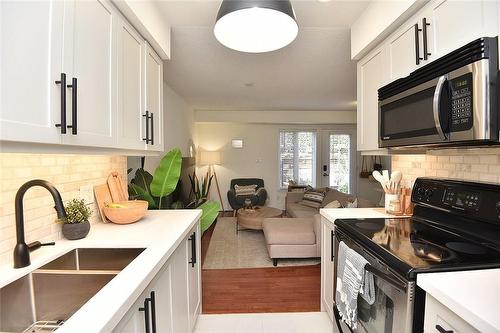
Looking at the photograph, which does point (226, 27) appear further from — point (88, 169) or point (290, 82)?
point (290, 82)

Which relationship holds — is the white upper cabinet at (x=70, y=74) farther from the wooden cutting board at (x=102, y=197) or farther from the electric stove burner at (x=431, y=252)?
the electric stove burner at (x=431, y=252)

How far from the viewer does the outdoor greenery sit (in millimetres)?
1361

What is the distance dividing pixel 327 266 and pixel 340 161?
5.31 m

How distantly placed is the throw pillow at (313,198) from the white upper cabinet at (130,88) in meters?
3.89

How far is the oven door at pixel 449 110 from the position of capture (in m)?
0.98

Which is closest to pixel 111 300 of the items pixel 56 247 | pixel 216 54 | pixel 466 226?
pixel 56 247

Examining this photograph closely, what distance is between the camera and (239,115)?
6.17 metres

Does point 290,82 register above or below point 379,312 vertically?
above

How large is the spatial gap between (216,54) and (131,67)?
1.35 metres

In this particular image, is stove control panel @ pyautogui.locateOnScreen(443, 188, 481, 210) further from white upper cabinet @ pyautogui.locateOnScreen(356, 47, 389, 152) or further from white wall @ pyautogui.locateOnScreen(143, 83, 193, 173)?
white wall @ pyautogui.locateOnScreen(143, 83, 193, 173)

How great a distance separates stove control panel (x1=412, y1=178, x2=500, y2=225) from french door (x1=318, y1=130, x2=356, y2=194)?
5.26 metres

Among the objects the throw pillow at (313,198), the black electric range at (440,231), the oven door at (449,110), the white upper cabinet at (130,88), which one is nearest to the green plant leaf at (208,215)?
the white upper cabinet at (130,88)

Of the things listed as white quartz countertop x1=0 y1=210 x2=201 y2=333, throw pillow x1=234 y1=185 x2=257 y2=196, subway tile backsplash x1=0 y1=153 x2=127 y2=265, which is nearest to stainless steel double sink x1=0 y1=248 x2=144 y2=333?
white quartz countertop x1=0 y1=210 x2=201 y2=333

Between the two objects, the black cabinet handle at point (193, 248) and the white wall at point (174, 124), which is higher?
the white wall at point (174, 124)
